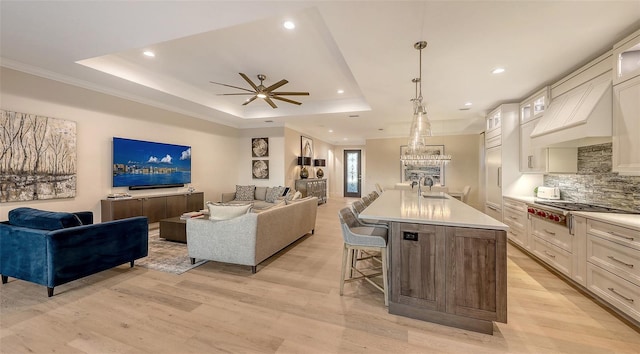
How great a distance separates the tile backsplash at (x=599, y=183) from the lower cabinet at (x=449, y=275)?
2.15 metres

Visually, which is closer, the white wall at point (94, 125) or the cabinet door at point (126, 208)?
the white wall at point (94, 125)

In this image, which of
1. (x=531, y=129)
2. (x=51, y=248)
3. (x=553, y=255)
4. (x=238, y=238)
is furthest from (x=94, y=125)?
(x=531, y=129)

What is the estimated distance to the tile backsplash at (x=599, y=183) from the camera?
2670 millimetres

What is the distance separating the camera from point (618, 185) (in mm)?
2809

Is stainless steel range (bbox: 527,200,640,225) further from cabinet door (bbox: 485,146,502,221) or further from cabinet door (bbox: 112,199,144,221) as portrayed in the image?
cabinet door (bbox: 112,199,144,221)

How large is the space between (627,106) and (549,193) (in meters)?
1.80

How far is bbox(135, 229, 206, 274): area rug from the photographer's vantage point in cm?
322

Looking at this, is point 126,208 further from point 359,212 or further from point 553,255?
point 553,255

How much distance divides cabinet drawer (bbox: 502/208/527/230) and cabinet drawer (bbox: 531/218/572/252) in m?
0.26

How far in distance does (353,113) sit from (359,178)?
6.45 meters

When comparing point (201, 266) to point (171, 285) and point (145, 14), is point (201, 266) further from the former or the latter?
point (145, 14)

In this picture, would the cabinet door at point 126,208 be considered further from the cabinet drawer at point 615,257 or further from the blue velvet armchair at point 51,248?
the cabinet drawer at point 615,257

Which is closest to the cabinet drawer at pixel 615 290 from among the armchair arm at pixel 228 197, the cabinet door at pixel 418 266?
the cabinet door at pixel 418 266

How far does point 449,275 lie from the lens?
6.69 ft
